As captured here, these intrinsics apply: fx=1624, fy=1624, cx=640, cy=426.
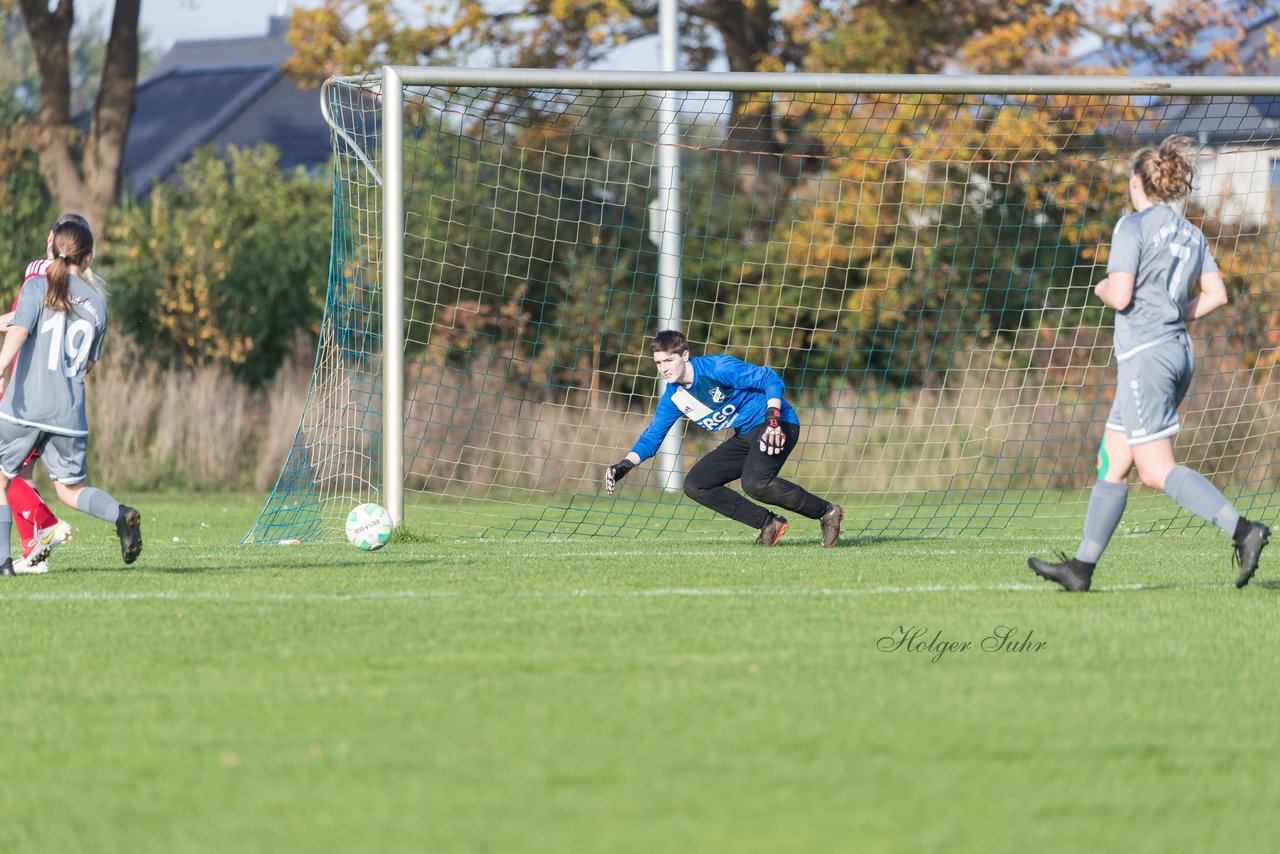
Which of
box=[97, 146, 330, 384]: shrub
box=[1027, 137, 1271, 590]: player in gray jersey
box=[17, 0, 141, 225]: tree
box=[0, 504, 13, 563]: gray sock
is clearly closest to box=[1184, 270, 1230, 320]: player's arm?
box=[1027, 137, 1271, 590]: player in gray jersey

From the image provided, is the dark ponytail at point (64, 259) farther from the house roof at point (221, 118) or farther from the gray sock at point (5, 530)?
the house roof at point (221, 118)

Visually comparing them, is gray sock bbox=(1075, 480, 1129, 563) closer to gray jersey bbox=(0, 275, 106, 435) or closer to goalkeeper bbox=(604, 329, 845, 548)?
goalkeeper bbox=(604, 329, 845, 548)

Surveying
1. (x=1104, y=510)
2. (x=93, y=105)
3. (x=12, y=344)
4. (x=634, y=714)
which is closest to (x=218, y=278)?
(x=93, y=105)

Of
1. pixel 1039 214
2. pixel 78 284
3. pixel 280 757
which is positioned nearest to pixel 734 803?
pixel 280 757

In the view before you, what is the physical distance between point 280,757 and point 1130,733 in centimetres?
211

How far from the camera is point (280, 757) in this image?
3855 mm

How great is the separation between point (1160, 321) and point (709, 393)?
328cm

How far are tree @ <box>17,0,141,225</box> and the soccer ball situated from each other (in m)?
14.2

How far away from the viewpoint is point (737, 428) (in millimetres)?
9469

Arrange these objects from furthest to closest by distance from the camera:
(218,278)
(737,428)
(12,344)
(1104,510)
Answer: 1. (218,278)
2. (737,428)
3. (12,344)
4. (1104,510)

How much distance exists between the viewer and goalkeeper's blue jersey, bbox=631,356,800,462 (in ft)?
29.8

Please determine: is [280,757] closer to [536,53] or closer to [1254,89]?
[1254,89]

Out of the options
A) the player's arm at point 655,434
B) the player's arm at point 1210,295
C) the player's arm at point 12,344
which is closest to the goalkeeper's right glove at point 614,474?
the player's arm at point 655,434

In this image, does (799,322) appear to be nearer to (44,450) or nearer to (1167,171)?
(44,450)
